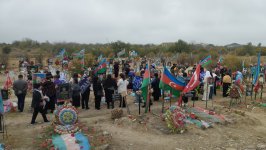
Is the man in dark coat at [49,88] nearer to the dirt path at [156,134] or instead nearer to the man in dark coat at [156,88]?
the dirt path at [156,134]

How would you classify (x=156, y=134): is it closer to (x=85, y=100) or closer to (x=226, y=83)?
(x=85, y=100)

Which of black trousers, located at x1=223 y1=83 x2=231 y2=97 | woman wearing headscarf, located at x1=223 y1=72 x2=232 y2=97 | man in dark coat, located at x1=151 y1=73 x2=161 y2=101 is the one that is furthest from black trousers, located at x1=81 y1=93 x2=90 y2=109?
black trousers, located at x1=223 y1=83 x2=231 y2=97

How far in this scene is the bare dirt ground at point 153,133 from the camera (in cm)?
927

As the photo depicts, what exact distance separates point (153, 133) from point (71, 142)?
303 centimetres

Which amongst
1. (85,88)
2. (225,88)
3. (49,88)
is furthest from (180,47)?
(49,88)

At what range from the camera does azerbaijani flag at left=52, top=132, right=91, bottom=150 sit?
840 cm

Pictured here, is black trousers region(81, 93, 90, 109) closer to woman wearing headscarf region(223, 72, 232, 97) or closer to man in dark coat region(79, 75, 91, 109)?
man in dark coat region(79, 75, 91, 109)

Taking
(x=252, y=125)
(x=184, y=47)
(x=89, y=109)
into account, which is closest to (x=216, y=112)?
(x=252, y=125)

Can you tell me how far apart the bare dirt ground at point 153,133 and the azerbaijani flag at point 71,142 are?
0.64 meters

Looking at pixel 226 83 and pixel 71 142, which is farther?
pixel 226 83

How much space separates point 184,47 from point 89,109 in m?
46.5

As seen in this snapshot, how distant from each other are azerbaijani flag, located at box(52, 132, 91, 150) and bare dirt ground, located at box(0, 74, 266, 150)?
25.0 inches

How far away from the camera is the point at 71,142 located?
8.66 meters

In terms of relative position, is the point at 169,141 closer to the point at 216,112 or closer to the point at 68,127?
the point at 68,127
